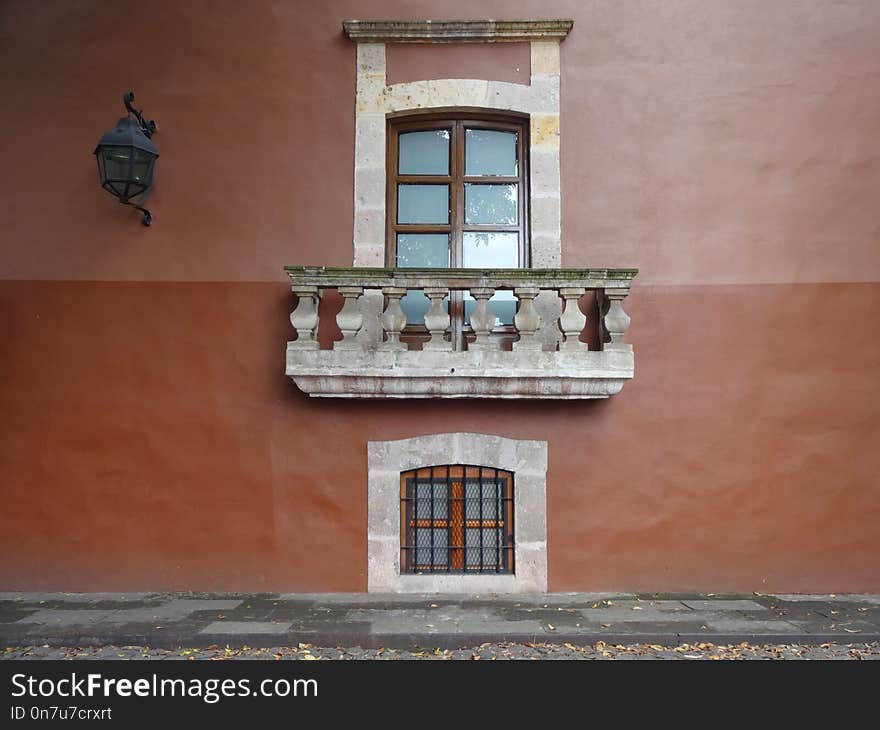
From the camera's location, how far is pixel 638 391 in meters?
5.79

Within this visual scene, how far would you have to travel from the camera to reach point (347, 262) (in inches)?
→ 231

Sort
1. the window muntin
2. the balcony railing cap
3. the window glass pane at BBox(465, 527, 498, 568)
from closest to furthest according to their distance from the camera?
1. the balcony railing cap
2. the window glass pane at BBox(465, 527, 498, 568)
3. the window muntin

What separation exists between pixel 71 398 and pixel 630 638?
5099mm

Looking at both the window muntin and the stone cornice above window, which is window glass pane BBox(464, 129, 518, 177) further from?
the stone cornice above window

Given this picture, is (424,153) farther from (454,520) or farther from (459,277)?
(454,520)

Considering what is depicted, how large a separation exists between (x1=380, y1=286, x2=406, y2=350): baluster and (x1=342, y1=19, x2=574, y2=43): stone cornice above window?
7.97 ft

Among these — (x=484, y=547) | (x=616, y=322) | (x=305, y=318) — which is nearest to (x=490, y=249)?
(x=616, y=322)

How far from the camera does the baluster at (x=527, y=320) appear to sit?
5.50 meters

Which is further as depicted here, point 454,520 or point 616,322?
point 454,520

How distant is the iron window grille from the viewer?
5.77m

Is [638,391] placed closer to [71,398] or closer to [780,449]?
[780,449]

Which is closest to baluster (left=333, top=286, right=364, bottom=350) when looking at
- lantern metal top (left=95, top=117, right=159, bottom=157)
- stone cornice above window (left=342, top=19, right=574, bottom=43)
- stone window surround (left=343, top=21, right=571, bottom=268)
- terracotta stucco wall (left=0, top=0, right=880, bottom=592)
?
stone window surround (left=343, top=21, right=571, bottom=268)

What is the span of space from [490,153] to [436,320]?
1.82 meters

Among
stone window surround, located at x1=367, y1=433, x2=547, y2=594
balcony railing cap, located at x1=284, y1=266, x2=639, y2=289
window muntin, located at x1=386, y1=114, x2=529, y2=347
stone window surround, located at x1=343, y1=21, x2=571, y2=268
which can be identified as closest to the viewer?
balcony railing cap, located at x1=284, y1=266, x2=639, y2=289
